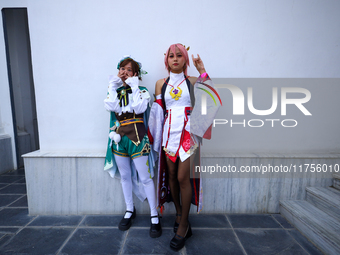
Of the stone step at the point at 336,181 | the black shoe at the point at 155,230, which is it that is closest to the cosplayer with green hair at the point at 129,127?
the black shoe at the point at 155,230

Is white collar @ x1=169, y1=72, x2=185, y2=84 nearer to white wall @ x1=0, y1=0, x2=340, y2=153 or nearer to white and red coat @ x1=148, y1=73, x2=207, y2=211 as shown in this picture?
white and red coat @ x1=148, y1=73, x2=207, y2=211

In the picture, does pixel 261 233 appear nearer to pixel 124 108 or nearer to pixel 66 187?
pixel 124 108

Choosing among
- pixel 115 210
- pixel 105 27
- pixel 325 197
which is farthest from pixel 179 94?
pixel 325 197

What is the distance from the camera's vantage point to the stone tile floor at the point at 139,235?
1519 mm

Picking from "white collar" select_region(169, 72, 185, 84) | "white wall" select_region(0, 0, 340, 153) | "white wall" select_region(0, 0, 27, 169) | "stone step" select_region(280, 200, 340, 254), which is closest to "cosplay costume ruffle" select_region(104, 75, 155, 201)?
"white collar" select_region(169, 72, 185, 84)

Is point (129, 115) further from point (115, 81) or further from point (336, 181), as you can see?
point (336, 181)

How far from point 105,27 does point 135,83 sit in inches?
34.1

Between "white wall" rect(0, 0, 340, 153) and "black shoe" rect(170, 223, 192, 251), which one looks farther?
"white wall" rect(0, 0, 340, 153)

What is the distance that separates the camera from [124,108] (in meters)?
1.69

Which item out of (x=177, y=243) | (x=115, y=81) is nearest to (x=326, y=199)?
(x=177, y=243)

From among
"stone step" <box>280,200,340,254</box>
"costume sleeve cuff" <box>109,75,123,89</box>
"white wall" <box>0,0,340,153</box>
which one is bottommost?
"stone step" <box>280,200,340,254</box>

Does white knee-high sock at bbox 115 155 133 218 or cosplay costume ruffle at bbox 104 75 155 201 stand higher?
cosplay costume ruffle at bbox 104 75 155 201

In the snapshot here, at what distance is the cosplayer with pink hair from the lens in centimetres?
158

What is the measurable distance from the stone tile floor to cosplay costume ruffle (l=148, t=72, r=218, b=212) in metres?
0.31
